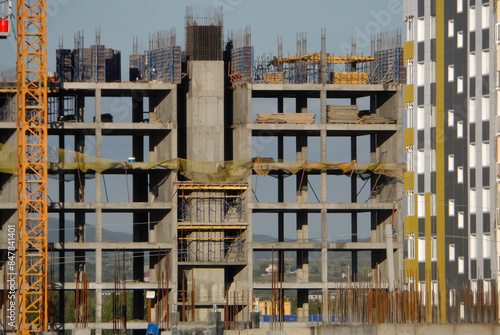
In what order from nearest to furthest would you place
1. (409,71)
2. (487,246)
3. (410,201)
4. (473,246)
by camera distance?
1. (487,246)
2. (473,246)
3. (410,201)
4. (409,71)

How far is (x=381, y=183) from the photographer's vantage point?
104 metres

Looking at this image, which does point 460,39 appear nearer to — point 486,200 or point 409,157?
point 409,157

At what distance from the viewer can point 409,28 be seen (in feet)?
318

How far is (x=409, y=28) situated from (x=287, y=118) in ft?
43.7

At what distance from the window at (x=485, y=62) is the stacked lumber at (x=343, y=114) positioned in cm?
1698

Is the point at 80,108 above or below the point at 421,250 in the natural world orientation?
above

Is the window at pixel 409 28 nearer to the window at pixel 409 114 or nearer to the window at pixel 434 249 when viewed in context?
the window at pixel 409 114

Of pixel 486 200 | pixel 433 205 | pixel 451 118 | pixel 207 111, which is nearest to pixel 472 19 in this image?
pixel 451 118

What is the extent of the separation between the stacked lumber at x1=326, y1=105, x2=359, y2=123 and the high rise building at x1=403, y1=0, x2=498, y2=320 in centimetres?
661

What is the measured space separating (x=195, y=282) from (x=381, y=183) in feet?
64.7

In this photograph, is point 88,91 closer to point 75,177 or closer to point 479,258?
point 75,177

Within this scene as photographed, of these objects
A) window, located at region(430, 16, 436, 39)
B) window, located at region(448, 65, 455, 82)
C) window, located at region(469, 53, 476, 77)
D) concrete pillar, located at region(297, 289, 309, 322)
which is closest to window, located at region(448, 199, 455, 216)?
window, located at region(448, 65, 455, 82)

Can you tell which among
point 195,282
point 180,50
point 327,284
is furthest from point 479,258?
point 180,50

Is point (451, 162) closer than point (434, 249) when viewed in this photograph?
Yes
